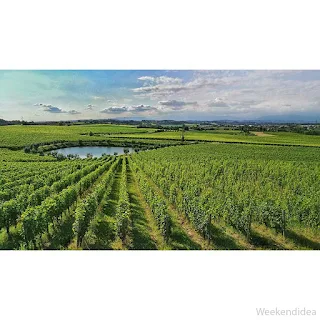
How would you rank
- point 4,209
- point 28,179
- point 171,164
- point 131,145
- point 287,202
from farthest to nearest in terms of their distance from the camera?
1. point 131,145
2. point 171,164
3. point 28,179
4. point 287,202
5. point 4,209

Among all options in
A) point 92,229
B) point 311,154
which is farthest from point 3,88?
point 311,154

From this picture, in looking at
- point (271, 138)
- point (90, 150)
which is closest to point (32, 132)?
point (90, 150)

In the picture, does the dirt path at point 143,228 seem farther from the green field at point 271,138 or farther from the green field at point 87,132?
the green field at point 271,138

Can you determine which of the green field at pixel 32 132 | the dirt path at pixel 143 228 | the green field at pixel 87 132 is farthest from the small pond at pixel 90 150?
the dirt path at pixel 143 228

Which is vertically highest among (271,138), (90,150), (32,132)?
(32,132)

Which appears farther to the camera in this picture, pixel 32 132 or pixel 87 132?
pixel 87 132

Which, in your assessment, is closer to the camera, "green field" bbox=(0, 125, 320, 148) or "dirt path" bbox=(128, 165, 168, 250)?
"dirt path" bbox=(128, 165, 168, 250)

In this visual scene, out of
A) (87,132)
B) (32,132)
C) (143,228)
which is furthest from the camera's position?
(87,132)

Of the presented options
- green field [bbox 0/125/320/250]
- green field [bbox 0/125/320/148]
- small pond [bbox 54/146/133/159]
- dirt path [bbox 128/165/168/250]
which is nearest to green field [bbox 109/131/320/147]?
green field [bbox 0/125/320/148]

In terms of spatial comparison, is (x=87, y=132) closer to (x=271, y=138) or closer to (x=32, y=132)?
(x=32, y=132)

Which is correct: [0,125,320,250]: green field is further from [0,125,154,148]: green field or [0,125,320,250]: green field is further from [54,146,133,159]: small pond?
[54,146,133,159]: small pond

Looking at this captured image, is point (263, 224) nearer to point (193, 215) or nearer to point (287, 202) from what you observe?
point (287, 202)
